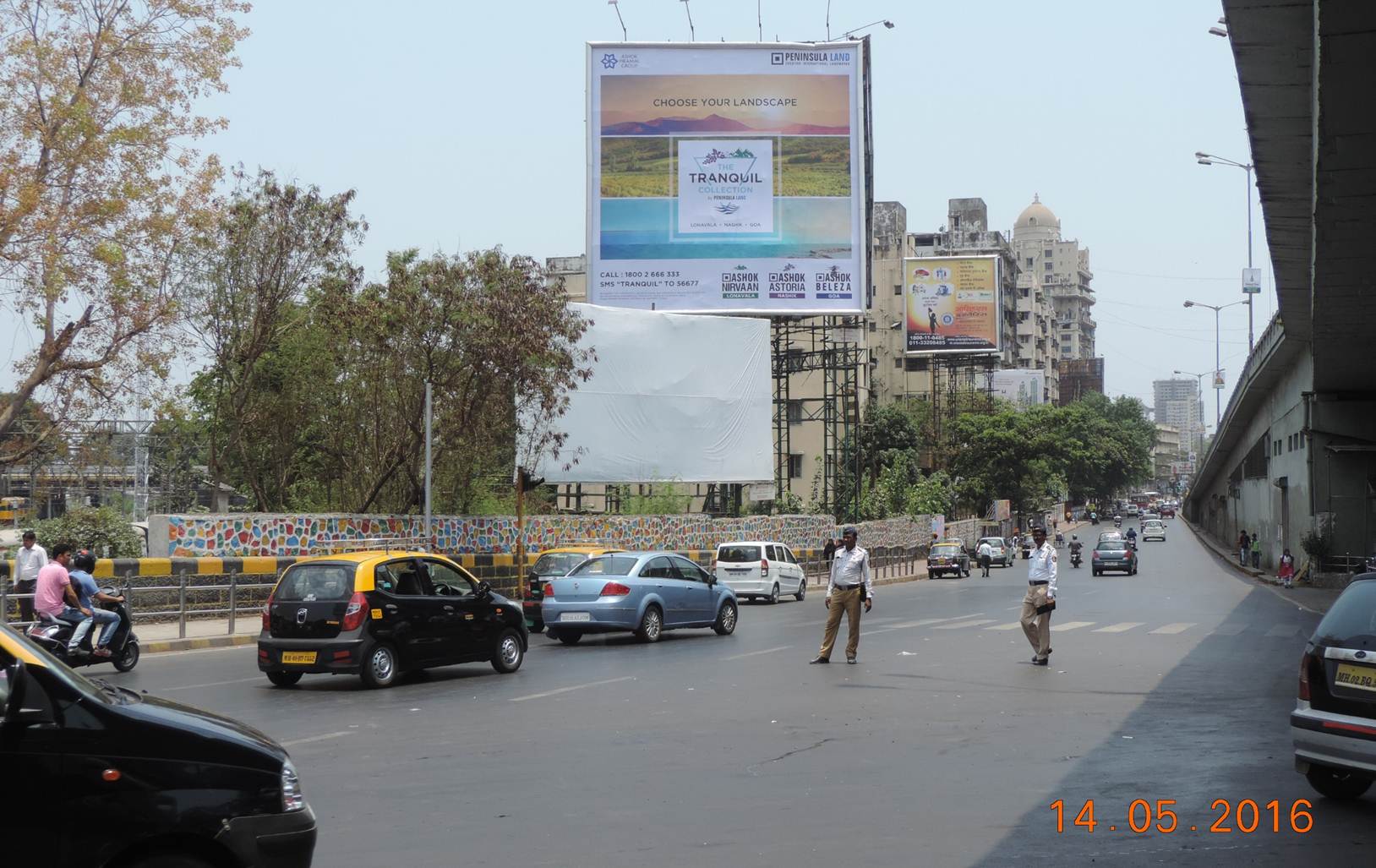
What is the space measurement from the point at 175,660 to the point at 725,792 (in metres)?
12.9

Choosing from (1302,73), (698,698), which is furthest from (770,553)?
(1302,73)

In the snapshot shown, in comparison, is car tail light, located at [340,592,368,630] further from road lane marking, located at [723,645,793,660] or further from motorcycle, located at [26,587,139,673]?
road lane marking, located at [723,645,793,660]

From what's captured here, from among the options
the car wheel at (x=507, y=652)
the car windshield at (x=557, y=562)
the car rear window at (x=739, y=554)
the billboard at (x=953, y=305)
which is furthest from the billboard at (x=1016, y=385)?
the car wheel at (x=507, y=652)

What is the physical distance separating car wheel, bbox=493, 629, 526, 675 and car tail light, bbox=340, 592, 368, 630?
7.47 ft

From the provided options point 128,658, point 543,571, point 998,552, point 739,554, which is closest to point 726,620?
point 543,571

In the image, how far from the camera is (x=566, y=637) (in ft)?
75.6

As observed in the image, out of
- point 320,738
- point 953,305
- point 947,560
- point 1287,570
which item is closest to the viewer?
point 320,738

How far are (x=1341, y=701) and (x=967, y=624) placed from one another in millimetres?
19021

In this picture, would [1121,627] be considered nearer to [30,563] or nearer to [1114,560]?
[30,563]

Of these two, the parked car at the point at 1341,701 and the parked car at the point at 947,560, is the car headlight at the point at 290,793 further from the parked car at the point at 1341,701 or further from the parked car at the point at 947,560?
the parked car at the point at 947,560

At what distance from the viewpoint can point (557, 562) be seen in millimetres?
24750

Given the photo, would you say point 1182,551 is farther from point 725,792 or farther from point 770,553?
point 725,792

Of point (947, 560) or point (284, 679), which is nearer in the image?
point (284, 679)

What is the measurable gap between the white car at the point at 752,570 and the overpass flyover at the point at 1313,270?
48.1ft
